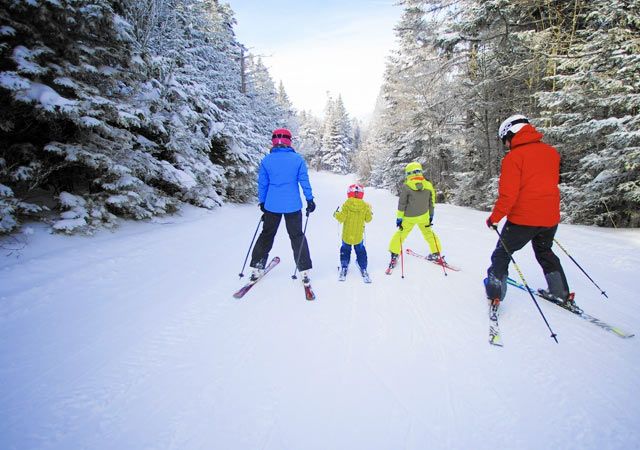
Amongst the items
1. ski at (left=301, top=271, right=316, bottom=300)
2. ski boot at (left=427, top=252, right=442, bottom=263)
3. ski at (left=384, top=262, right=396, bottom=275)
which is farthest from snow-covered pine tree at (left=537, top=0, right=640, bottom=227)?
ski at (left=301, top=271, right=316, bottom=300)

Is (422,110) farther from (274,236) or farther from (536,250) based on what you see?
(274,236)

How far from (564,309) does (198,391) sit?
4177 millimetres

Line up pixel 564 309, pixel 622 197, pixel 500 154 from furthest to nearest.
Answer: pixel 500 154, pixel 622 197, pixel 564 309

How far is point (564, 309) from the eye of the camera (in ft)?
11.9

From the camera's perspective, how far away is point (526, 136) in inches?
124

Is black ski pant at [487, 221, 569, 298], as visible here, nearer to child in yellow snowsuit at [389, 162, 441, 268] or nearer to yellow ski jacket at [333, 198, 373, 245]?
child in yellow snowsuit at [389, 162, 441, 268]

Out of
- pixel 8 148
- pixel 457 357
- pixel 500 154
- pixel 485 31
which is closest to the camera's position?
pixel 457 357

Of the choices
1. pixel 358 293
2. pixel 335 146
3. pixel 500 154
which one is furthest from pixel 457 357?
pixel 335 146

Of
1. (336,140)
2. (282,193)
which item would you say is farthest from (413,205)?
(336,140)

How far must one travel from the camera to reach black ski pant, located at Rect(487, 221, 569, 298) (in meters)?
3.33

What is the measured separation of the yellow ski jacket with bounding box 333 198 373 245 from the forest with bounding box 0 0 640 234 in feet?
13.8

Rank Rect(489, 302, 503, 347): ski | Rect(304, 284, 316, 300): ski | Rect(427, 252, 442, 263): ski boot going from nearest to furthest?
1. Rect(489, 302, 503, 347): ski
2. Rect(304, 284, 316, 300): ski
3. Rect(427, 252, 442, 263): ski boot

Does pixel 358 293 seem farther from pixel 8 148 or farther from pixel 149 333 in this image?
pixel 8 148

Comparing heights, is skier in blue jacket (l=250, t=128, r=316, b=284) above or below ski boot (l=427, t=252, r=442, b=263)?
above
